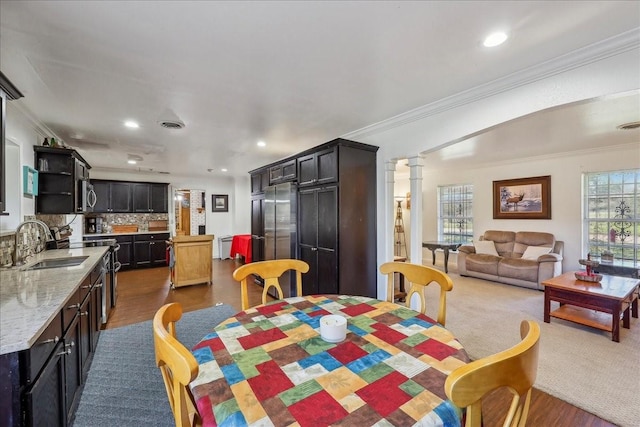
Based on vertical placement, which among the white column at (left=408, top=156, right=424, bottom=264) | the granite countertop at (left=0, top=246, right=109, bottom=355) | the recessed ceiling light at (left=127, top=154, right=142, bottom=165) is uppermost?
the recessed ceiling light at (left=127, top=154, right=142, bottom=165)

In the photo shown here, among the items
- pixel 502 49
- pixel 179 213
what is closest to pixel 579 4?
pixel 502 49

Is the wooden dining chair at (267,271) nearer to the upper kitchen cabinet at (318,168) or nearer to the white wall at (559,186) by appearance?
the upper kitchen cabinet at (318,168)

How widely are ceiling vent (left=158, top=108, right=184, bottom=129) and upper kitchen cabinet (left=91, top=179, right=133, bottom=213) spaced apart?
15.1 ft

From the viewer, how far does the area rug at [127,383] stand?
6.21 ft

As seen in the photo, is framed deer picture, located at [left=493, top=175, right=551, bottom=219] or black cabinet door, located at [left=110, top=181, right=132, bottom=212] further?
black cabinet door, located at [left=110, top=181, right=132, bottom=212]

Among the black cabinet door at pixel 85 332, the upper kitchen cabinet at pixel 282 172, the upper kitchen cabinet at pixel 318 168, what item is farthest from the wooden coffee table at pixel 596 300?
the black cabinet door at pixel 85 332

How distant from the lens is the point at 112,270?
12.8 feet

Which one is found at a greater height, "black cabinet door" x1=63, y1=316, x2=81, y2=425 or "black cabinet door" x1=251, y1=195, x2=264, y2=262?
"black cabinet door" x1=251, y1=195, x2=264, y2=262

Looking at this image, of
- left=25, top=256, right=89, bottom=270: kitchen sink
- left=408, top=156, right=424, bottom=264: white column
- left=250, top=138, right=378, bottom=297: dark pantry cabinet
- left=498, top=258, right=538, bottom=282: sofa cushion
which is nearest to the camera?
left=25, top=256, right=89, bottom=270: kitchen sink

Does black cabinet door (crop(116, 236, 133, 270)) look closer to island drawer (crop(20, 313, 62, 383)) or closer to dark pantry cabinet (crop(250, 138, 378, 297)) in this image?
dark pantry cabinet (crop(250, 138, 378, 297))

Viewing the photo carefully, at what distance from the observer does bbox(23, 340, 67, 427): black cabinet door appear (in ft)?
3.81

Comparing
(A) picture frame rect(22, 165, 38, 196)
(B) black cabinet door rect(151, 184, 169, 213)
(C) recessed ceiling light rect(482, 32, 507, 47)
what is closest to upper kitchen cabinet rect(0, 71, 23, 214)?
(A) picture frame rect(22, 165, 38, 196)

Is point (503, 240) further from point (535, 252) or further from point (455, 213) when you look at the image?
point (455, 213)

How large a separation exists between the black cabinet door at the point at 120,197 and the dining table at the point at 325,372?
7.02m
